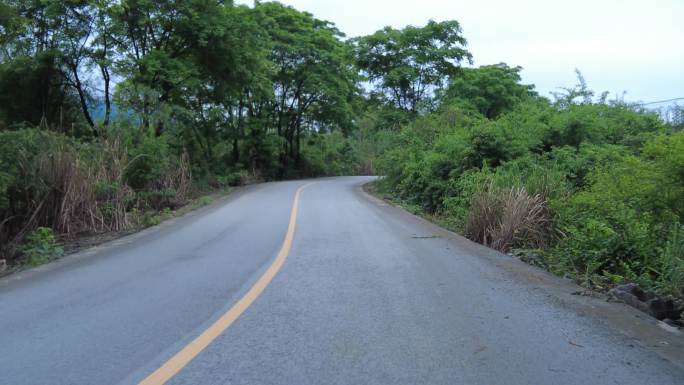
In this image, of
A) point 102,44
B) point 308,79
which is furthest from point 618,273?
point 308,79

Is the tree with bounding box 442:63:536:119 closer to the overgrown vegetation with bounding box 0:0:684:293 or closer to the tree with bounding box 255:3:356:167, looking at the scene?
the overgrown vegetation with bounding box 0:0:684:293

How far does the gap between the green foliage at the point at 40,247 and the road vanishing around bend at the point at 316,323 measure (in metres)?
0.51

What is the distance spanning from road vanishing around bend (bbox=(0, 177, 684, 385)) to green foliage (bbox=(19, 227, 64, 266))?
507 mm

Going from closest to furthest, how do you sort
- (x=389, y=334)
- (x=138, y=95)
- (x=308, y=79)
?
(x=389, y=334) → (x=138, y=95) → (x=308, y=79)

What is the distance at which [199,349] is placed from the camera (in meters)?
4.50

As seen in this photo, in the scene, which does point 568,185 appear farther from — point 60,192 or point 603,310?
point 60,192

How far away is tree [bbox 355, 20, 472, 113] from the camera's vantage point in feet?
98.8

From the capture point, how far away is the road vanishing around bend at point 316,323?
13.4ft

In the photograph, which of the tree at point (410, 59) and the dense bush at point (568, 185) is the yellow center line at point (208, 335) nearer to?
the dense bush at point (568, 185)

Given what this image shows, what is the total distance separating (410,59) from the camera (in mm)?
30656

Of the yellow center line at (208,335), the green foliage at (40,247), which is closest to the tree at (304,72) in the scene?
the green foliage at (40,247)

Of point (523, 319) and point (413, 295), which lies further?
point (413, 295)

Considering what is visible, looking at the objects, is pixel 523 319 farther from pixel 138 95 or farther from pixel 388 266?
pixel 138 95

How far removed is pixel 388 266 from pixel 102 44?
19.4 meters
